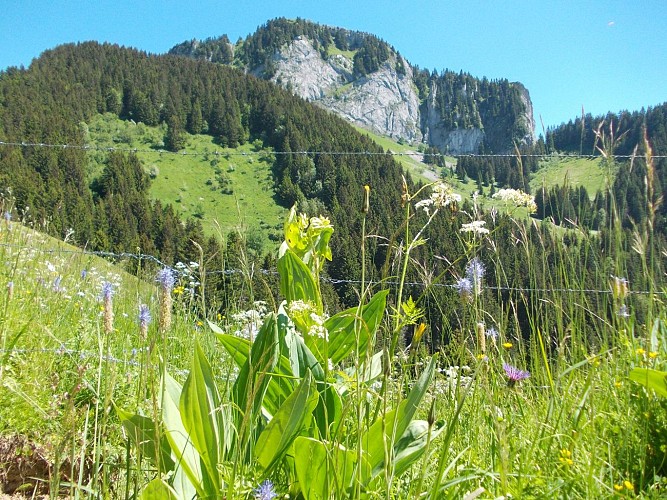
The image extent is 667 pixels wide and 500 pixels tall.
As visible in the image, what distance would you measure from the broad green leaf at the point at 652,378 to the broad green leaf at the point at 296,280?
0.90 m

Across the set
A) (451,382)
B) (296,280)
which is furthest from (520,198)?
(296,280)

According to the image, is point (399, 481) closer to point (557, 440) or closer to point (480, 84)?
point (557, 440)

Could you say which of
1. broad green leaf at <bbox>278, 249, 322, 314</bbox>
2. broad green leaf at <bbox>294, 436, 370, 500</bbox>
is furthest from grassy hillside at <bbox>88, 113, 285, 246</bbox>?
broad green leaf at <bbox>294, 436, 370, 500</bbox>

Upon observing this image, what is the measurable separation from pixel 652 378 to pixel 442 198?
749mm

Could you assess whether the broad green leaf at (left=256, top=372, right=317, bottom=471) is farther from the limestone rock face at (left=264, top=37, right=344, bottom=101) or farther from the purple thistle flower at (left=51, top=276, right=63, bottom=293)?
the limestone rock face at (left=264, top=37, right=344, bottom=101)

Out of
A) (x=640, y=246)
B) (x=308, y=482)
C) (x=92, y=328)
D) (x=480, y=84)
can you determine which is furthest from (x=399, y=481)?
(x=480, y=84)

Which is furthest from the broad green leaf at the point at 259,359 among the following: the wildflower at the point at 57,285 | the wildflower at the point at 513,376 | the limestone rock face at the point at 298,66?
the limestone rock face at the point at 298,66

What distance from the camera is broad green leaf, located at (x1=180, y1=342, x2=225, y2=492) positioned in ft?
4.05

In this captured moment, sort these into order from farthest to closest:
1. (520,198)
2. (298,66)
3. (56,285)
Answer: (298,66), (56,285), (520,198)

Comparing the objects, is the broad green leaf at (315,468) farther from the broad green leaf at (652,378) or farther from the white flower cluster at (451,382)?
the broad green leaf at (652,378)

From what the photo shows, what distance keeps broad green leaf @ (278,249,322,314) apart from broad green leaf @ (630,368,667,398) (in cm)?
90

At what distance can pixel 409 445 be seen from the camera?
4.54 ft

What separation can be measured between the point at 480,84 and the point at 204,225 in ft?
499

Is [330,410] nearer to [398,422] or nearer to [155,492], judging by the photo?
[398,422]
